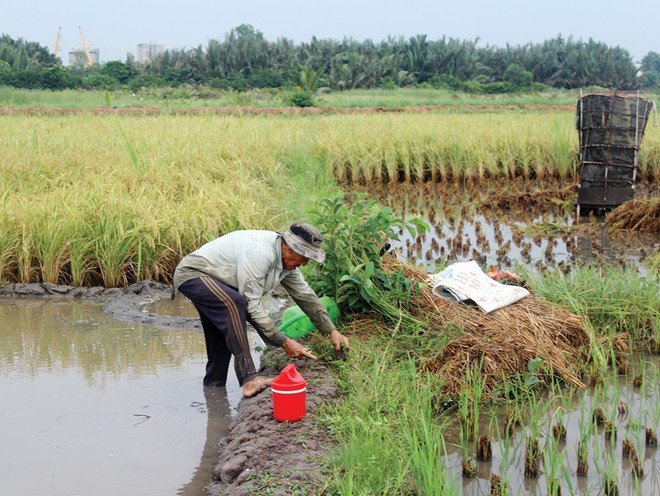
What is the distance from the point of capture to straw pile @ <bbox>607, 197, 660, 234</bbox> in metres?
A: 8.82

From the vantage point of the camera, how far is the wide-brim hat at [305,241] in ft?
12.6

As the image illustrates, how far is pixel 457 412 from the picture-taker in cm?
392

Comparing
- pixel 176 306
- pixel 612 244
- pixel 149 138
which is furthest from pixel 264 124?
pixel 176 306

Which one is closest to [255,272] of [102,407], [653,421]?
[102,407]

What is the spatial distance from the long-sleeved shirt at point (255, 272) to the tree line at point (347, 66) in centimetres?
3335

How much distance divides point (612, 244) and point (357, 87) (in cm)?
3303

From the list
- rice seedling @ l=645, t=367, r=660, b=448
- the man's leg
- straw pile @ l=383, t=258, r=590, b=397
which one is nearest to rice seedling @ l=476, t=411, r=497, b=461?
straw pile @ l=383, t=258, r=590, b=397

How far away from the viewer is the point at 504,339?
443 centimetres

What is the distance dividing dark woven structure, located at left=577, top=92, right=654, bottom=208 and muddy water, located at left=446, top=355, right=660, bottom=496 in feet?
19.8

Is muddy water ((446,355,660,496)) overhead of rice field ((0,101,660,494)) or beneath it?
beneath

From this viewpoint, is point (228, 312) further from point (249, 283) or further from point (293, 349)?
point (293, 349)

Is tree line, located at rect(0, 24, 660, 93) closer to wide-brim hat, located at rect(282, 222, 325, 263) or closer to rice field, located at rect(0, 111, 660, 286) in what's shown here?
rice field, located at rect(0, 111, 660, 286)

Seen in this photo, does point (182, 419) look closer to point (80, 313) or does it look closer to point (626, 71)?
point (80, 313)

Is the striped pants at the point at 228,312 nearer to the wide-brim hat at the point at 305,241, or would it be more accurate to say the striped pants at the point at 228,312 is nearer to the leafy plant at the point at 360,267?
the wide-brim hat at the point at 305,241
